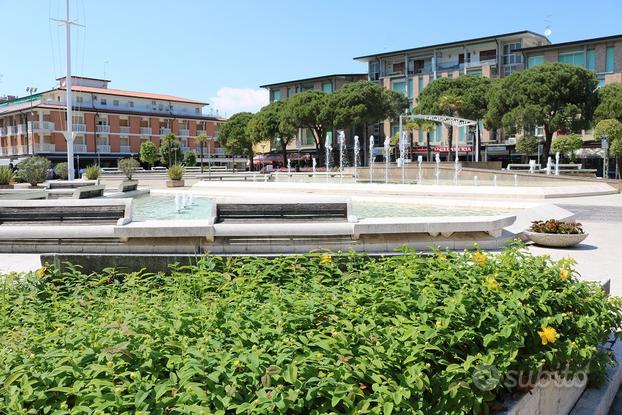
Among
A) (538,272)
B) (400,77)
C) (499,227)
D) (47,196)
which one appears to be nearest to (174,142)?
(400,77)

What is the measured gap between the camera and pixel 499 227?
31.2ft

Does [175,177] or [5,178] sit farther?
[175,177]

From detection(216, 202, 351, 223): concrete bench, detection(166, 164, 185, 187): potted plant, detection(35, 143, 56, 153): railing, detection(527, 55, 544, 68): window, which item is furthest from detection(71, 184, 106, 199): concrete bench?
detection(527, 55, 544, 68): window

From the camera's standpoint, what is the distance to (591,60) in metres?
57.2

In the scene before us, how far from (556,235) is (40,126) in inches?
2641

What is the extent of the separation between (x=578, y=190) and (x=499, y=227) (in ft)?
64.3

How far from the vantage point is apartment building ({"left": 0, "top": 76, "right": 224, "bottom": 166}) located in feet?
221

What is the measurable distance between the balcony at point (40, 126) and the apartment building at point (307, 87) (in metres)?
28.2

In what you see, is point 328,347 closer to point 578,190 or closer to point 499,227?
point 499,227

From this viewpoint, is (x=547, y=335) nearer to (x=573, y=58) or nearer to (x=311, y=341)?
(x=311, y=341)

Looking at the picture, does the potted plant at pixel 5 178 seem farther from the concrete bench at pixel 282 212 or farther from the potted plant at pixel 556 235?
the potted plant at pixel 556 235

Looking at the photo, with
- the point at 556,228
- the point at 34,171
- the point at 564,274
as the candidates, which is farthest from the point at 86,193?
the point at 564,274

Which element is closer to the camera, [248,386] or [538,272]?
[248,386]

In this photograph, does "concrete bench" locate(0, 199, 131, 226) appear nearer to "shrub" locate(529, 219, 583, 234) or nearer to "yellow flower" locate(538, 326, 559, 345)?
"yellow flower" locate(538, 326, 559, 345)
